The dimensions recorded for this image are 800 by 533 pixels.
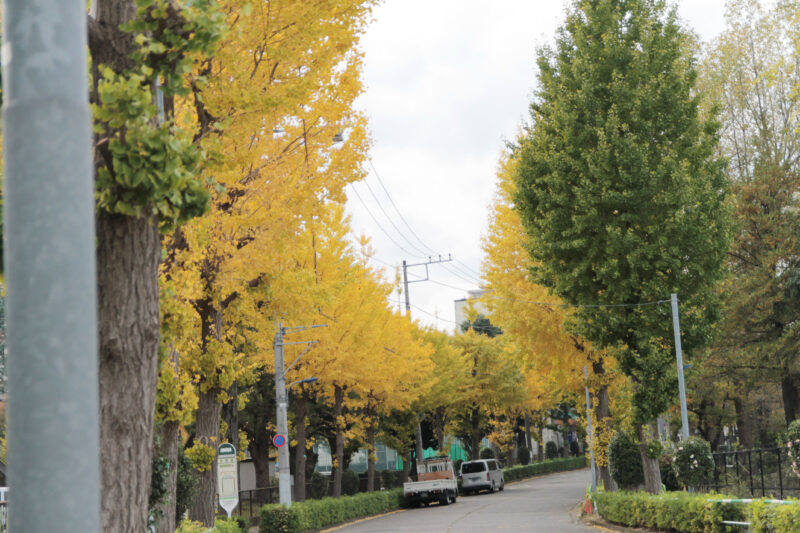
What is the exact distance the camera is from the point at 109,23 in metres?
5.45

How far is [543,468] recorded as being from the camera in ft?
204

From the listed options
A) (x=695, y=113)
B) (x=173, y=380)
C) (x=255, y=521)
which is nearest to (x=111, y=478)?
(x=173, y=380)

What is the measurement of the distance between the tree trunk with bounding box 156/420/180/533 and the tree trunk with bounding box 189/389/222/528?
202 centimetres

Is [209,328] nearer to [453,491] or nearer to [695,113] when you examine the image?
[695,113]

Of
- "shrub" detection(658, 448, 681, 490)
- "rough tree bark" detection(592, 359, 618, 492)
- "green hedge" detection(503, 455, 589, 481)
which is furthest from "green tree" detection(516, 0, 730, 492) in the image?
"green hedge" detection(503, 455, 589, 481)

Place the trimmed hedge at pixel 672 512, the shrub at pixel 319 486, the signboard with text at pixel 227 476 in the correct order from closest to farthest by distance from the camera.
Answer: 1. the trimmed hedge at pixel 672 512
2. the signboard with text at pixel 227 476
3. the shrub at pixel 319 486

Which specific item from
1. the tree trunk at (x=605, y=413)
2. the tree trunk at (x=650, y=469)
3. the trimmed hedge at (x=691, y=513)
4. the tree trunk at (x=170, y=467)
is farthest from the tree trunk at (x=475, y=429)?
the tree trunk at (x=170, y=467)

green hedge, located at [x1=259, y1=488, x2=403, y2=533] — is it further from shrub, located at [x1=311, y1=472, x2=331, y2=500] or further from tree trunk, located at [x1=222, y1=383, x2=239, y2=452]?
tree trunk, located at [x1=222, y1=383, x2=239, y2=452]

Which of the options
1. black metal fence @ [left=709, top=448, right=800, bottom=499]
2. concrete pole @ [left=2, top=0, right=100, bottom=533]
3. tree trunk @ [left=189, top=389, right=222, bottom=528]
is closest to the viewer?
concrete pole @ [left=2, top=0, right=100, bottom=533]

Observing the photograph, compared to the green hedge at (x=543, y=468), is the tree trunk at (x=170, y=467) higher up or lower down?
higher up

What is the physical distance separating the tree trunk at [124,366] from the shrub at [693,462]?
17015 mm

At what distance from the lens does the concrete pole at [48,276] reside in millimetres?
2252

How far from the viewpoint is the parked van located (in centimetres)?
4475

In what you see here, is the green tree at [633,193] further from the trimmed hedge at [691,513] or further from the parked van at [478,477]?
the parked van at [478,477]
